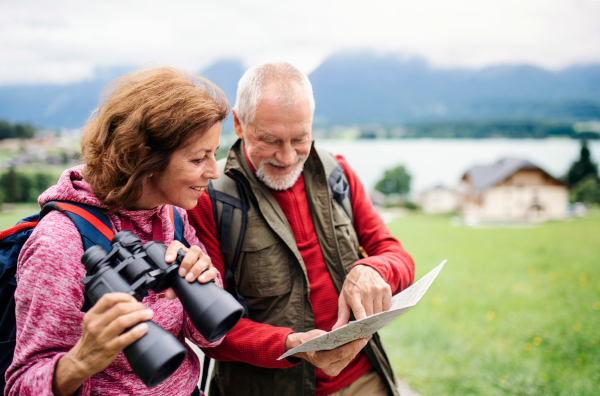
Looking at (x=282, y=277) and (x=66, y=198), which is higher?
(x=66, y=198)

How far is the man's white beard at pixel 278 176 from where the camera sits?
1876 mm

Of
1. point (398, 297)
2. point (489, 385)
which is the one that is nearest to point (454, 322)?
point (489, 385)

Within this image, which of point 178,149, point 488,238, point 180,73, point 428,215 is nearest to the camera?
point 178,149

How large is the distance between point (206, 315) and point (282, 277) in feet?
2.50

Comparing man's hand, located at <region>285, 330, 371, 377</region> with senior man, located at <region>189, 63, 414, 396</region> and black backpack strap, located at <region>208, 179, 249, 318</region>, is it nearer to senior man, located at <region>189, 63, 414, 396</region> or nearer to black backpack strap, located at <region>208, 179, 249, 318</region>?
senior man, located at <region>189, 63, 414, 396</region>

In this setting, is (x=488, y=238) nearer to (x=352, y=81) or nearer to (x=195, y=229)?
(x=195, y=229)

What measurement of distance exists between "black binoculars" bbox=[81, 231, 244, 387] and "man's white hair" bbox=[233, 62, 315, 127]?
917 mm

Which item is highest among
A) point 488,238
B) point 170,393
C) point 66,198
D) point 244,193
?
point 66,198

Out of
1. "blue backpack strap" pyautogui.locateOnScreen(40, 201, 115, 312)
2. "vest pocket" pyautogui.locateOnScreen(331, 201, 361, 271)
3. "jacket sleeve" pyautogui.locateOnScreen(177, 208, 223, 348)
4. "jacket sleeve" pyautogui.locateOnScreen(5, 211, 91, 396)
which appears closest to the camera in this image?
"jacket sleeve" pyautogui.locateOnScreen(5, 211, 91, 396)

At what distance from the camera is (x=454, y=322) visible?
5410 millimetres

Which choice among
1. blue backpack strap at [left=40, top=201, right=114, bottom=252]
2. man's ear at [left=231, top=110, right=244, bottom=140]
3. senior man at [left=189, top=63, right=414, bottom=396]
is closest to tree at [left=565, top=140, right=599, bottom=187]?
senior man at [left=189, top=63, right=414, bottom=396]

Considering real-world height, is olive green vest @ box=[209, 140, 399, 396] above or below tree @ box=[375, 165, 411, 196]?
above

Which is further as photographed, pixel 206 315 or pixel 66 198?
pixel 66 198

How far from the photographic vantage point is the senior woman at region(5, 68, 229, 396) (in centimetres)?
99
